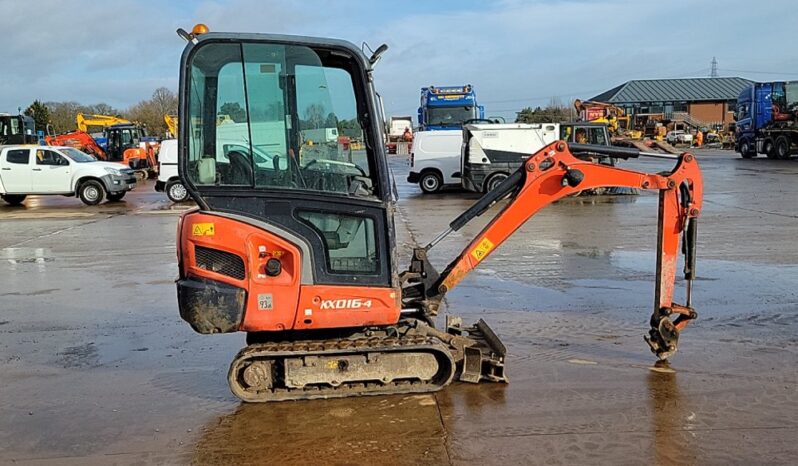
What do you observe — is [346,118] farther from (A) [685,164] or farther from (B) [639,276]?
(B) [639,276]

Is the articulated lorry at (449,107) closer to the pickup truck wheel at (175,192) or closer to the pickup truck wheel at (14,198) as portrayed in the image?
the pickup truck wheel at (175,192)

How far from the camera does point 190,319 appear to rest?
5238mm

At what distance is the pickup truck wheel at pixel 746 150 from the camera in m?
40.4

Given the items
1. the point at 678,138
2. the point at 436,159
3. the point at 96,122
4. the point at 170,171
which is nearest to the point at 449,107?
the point at 436,159

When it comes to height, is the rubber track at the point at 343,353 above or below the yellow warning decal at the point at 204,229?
below

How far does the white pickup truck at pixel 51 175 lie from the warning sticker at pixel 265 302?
2026cm

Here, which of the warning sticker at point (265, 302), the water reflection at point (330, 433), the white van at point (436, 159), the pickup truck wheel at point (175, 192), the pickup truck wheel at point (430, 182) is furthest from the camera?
the pickup truck wheel at point (430, 182)

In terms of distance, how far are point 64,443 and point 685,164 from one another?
512 centimetres

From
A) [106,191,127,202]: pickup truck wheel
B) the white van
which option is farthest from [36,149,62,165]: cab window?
the white van

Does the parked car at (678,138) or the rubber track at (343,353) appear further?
the parked car at (678,138)

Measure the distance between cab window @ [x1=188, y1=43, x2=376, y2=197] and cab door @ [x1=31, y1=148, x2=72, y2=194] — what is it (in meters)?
20.4

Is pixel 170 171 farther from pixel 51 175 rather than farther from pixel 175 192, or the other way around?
pixel 51 175

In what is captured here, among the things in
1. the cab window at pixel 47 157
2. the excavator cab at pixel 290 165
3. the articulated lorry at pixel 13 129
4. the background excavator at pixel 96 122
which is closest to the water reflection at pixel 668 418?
the excavator cab at pixel 290 165

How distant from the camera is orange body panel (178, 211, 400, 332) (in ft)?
16.8
